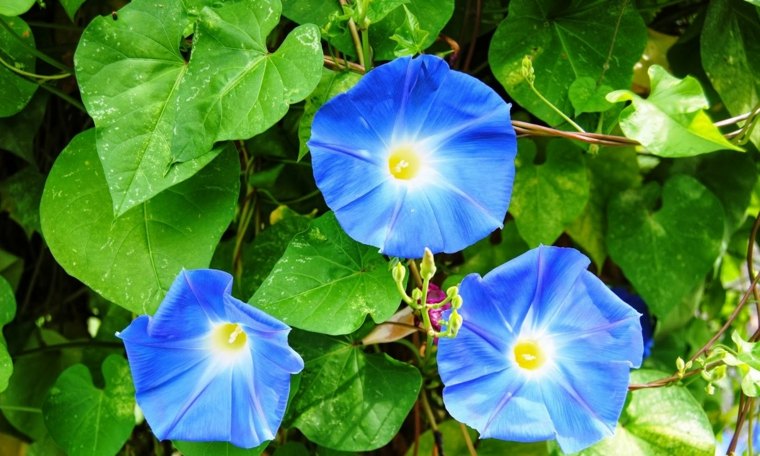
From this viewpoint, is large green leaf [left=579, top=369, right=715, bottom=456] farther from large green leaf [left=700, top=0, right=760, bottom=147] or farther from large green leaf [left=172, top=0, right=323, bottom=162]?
large green leaf [left=172, top=0, right=323, bottom=162]

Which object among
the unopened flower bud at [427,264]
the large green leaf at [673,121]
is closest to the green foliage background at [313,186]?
the large green leaf at [673,121]

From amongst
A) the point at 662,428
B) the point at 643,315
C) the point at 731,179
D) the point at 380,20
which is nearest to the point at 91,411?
the point at 380,20

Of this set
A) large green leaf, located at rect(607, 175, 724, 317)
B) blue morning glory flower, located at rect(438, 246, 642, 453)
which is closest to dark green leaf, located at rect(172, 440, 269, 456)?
blue morning glory flower, located at rect(438, 246, 642, 453)

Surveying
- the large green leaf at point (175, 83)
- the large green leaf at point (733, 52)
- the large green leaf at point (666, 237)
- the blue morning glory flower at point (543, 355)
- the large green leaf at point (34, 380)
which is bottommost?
the large green leaf at point (34, 380)

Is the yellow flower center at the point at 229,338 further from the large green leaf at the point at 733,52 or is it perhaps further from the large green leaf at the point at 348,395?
the large green leaf at the point at 733,52

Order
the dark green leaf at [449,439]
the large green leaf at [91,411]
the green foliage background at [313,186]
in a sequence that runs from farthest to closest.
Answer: the dark green leaf at [449,439]
the large green leaf at [91,411]
the green foliage background at [313,186]

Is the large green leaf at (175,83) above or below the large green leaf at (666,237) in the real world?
above

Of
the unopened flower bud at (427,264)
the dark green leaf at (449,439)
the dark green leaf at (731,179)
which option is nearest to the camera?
the unopened flower bud at (427,264)

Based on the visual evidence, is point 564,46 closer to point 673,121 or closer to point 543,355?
point 673,121
